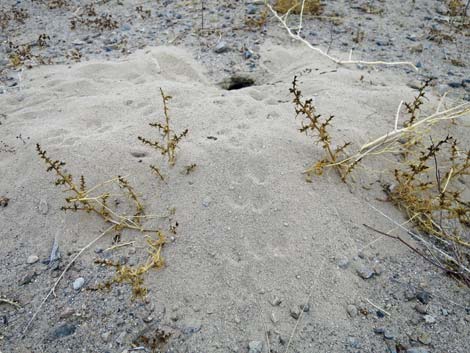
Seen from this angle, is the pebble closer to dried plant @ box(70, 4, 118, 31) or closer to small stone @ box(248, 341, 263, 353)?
small stone @ box(248, 341, 263, 353)

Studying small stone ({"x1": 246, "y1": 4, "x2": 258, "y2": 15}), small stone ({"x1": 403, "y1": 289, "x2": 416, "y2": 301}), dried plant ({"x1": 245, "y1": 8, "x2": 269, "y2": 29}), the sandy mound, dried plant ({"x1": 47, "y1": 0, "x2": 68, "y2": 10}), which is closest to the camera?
the sandy mound

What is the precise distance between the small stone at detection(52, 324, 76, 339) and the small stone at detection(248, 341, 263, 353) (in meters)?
0.93

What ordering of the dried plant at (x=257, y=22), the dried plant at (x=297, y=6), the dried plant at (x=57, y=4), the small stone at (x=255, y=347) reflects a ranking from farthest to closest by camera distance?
the dried plant at (x=57, y=4), the dried plant at (x=297, y=6), the dried plant at (x=257, y=22), the small stone at (x=255, y=347)

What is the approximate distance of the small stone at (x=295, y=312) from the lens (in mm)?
1893

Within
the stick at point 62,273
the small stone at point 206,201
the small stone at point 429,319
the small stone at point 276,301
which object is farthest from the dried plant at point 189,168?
the small stone at point 429,319

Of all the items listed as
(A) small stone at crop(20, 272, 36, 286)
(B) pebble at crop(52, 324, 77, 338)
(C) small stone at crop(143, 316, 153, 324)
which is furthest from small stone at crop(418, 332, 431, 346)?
(A) small stone at crop(20, 272, 36, 286)

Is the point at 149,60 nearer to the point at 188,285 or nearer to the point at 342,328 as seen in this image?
the point at 188,285

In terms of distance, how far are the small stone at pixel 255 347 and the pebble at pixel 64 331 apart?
3.04 feet

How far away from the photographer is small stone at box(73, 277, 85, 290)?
2.07m

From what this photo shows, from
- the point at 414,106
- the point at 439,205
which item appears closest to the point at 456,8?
the point at 414,106

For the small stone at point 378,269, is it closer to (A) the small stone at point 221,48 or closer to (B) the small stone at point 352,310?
(B) the small stone at point 352,310

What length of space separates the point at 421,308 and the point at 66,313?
→ 192cm

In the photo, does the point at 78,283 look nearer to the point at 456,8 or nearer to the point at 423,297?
the point at 423,297

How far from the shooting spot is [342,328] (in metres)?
1.86
